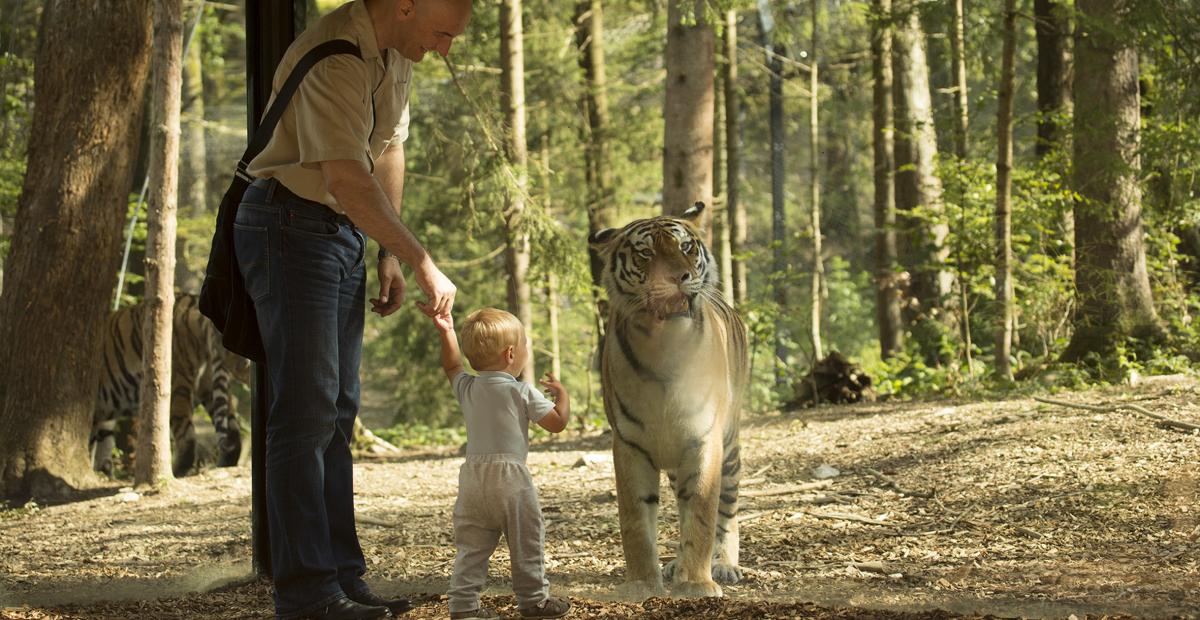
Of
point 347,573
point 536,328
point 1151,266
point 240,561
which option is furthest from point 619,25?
point 347,573

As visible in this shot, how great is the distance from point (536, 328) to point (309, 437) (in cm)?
1743

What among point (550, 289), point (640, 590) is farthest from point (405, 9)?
point (550, 289)

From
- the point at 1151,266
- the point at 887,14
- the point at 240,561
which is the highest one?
the point at 887,14

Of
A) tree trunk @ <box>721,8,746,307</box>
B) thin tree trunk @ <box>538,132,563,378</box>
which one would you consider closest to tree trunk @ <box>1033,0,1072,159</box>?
tree trunk @ <box>721,8,746,307</box>

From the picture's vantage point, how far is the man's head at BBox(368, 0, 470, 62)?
389 cm

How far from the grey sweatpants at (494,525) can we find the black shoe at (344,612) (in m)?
0.32

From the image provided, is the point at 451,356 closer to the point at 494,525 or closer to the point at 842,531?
the point at 494,525

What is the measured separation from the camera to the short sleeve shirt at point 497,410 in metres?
3.98

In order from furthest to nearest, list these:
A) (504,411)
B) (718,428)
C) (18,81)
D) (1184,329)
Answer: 1. (18,81)
2. (1184,329)
3. (718,428)
4. (504,411)

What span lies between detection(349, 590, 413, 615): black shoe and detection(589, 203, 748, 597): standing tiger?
900 millimetres

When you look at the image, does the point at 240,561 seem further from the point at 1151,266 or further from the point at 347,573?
the point at 1151,266

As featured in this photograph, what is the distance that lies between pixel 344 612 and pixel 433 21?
1981 millimetres

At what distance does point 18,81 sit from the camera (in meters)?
15.3

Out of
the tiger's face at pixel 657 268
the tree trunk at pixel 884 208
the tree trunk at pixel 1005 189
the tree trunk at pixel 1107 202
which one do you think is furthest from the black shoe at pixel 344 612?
the tree trunk at pixel 884 208
